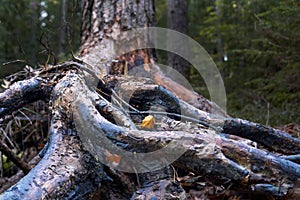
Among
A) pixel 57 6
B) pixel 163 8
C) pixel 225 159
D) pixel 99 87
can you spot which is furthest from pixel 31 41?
pixel 225 159

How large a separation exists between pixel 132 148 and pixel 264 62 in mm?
5623

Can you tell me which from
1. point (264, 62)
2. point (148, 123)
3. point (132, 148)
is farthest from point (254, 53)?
point (132, 148)

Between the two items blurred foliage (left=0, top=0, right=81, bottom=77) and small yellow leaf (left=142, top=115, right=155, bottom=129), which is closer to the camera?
small yellow leaf (left=142, top=115, right=155, bottom=129)

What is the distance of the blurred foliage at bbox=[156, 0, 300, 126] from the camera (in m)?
4.20

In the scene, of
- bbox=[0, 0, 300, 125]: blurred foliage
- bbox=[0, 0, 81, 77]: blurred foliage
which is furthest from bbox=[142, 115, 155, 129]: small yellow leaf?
bbox=[0, 0, 81, 77]: blurred foliage

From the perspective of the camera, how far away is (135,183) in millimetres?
1874

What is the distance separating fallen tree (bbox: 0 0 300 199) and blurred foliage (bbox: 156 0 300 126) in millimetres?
1756

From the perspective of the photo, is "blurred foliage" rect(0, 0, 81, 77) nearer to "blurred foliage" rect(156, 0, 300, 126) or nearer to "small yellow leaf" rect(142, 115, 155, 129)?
"blurred foliage" rect(156, 0, 300, 126)

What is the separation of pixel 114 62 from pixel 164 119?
1.27 m

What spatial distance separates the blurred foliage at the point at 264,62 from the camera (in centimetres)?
420

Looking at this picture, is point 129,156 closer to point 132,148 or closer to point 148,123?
point 132,148

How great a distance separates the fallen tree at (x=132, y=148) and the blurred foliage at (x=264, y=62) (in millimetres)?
1756

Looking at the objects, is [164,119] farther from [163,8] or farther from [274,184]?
[163,8]

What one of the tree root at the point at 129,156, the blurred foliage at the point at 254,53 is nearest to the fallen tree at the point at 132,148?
the tree root at the point at 129,156
